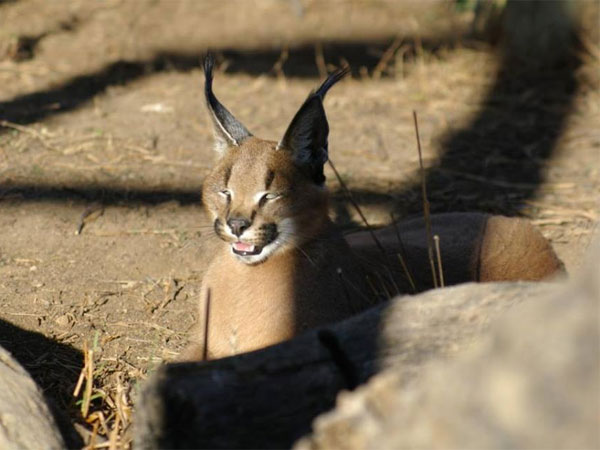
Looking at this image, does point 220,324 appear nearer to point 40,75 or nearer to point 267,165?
point 267,165

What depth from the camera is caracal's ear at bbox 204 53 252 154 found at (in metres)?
4.41

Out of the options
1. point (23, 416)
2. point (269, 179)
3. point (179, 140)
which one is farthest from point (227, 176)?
point (179, 140)

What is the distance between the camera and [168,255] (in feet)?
18.1

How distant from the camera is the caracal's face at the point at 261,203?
Result: 4.12 metres

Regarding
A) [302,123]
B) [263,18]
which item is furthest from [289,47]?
[302,123]

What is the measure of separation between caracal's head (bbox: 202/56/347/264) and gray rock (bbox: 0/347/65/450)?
1099 millimetres

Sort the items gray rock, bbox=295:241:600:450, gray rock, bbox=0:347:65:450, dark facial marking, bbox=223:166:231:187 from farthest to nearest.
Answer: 1. dark facial marking, bbox=223:166:231:187
2. gray rock, bbox=0:347:65:450
3. gray rock, bbox=295:241:600:450

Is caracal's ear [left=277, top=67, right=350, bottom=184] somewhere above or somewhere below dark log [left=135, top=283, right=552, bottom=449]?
above

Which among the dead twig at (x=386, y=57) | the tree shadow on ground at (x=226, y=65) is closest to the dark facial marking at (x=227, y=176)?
the tree shadow on ground at (x=226, y=65)

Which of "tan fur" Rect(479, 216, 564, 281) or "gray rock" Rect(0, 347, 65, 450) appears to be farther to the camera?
"tan fur" Rect(479, 216, 564, 281)

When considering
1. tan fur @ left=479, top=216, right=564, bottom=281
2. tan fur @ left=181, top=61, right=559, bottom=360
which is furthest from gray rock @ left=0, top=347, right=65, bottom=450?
tan fur @ left=479, top=216, right=564, bottom=281

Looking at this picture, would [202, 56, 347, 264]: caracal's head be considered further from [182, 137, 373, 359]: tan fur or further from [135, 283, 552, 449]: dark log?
[135, 283, 552, 449]: dark log

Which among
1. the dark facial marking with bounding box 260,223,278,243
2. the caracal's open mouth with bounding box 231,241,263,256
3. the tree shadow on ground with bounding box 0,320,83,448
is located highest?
the dark facial marking with bounding box 260,223,278,243

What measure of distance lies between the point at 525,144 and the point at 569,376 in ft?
19.4
